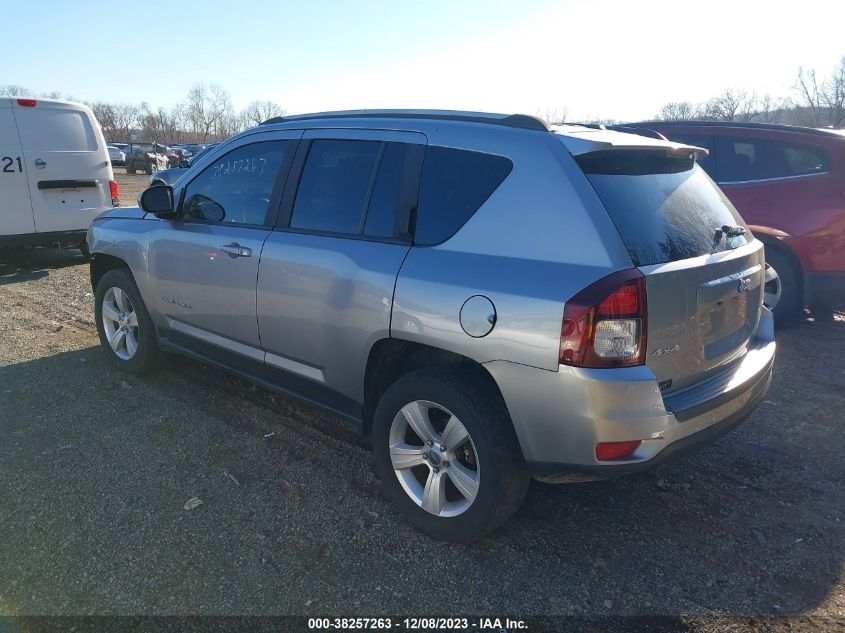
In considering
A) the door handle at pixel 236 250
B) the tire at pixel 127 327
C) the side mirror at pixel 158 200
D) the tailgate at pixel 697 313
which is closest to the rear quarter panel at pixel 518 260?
the tailgate at pixel 697 313

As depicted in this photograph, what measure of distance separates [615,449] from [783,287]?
4.39 meters

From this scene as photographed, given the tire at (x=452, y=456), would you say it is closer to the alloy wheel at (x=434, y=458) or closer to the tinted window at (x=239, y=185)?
the alloy wheel at (x=434, y=458)

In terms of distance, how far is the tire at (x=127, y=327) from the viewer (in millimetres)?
4688

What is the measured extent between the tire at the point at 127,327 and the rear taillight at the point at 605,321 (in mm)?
3435

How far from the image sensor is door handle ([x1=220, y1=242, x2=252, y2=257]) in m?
3.65

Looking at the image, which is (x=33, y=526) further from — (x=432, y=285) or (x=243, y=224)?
(x=432, y=285)

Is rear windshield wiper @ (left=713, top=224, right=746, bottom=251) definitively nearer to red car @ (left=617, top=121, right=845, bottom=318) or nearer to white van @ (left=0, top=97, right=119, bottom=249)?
red car @ (left=617, top=121, right=845, bottom=318)

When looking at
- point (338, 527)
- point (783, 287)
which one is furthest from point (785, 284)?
point (338, 527)

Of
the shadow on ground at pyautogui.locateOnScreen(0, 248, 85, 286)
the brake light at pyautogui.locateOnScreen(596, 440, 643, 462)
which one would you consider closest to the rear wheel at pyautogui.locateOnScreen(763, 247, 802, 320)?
the brake light at pyautogui.locateOnScreen(596, 440, 643, 462)

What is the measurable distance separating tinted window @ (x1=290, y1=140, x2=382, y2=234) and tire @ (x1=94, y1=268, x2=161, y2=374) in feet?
6.12

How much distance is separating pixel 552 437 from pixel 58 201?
8.32 metres

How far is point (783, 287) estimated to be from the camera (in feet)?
19.3

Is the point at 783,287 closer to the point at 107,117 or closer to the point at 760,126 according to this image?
the point at 760,126

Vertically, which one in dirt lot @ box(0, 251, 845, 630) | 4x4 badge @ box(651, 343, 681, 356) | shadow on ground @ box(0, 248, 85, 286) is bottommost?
dirt lot @ box(0, 251, 845, 630)
